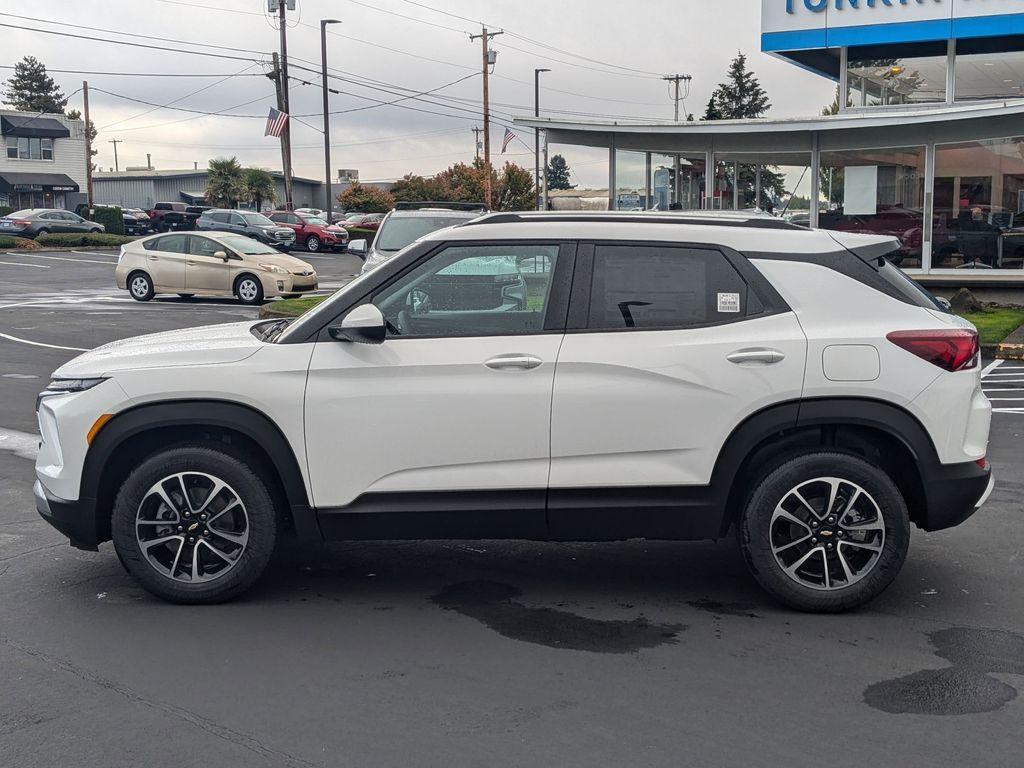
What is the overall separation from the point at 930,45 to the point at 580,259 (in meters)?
24.6

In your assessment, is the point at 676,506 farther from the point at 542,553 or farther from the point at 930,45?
the point at 930,45

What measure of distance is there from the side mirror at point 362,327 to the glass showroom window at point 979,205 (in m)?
19.4

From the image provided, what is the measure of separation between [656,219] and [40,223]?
49331mm

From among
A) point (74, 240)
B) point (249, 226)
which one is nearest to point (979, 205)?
point (249, 226)

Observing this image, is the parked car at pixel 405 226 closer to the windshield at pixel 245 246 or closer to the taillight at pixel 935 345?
the windshield at pixel 245 246

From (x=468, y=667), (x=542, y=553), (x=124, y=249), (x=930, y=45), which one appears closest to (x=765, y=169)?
(x=930, y=45)

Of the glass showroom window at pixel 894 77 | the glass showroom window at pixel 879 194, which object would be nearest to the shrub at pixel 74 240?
the glass showroom window at pixel 894 77

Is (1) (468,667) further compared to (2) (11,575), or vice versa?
(2) (11,575)

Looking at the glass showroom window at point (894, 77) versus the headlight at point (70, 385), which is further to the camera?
the glass showroom window at point (894, 77)

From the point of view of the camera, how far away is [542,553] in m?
6.34

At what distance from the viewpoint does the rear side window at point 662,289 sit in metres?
5.30

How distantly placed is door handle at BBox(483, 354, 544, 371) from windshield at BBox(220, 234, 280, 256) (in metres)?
19.8

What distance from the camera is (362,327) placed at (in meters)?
5.16

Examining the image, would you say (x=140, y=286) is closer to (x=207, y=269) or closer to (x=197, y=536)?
(x=207, y=269)
